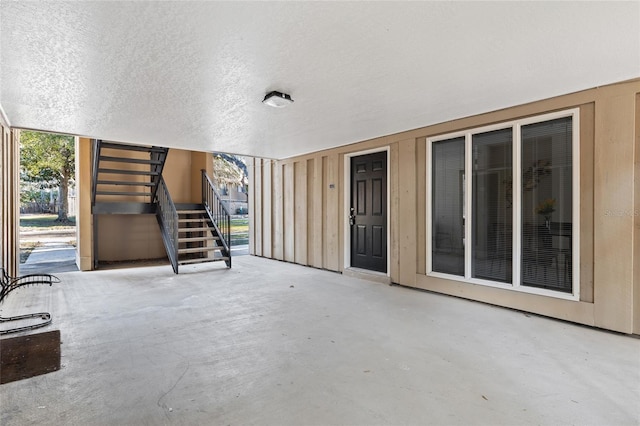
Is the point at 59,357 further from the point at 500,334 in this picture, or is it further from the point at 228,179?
the point at 228,179

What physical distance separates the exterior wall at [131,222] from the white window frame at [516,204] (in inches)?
234

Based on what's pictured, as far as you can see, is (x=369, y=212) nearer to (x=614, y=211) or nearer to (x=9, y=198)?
(x=614, y=211)

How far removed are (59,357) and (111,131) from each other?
3402 mm

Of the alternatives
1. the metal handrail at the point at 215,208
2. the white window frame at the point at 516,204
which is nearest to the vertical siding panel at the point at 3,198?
the metal handrail at the point at 215,208

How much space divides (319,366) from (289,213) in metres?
4.96

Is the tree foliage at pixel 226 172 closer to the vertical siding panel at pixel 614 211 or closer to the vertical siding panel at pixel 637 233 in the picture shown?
the vertical siding panel at pixel 614 211

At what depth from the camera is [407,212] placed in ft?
15.9

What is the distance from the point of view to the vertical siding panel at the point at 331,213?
607cm

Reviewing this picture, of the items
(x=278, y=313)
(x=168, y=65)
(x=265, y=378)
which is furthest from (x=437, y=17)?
(x=278, y=313)

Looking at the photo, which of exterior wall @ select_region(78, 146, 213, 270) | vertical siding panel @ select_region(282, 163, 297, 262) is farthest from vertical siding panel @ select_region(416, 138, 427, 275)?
exterior wall @ select_region(78, 146, 213, 270)

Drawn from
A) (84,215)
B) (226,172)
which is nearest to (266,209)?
(84,215)

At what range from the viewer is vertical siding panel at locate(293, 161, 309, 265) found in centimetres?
676

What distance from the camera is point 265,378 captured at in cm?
222

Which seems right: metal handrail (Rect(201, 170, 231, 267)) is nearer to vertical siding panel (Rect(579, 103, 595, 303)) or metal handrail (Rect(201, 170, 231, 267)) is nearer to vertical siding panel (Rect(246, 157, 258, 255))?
vertical siding panel (Rect(246, 157, 258, 255))
